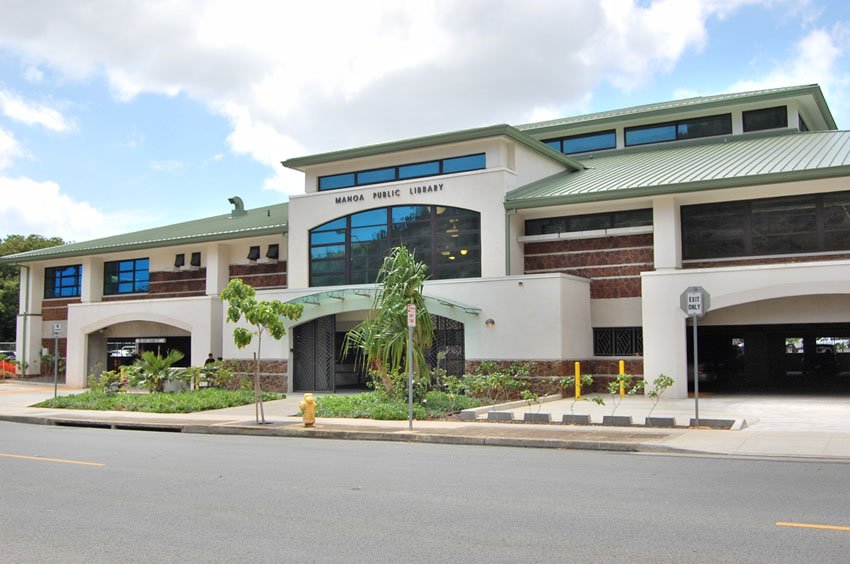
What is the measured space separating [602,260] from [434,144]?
7.04 m

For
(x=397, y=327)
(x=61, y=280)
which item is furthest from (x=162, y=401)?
(x=61, y=280)

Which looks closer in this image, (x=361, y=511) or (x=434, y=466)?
(x=361, y=511)

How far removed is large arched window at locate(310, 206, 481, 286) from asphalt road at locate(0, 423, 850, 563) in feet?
47.0

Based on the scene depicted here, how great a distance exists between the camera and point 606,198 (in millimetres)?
25797

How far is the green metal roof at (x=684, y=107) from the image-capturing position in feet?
98.3

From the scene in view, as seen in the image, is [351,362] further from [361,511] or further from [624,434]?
[361,511]

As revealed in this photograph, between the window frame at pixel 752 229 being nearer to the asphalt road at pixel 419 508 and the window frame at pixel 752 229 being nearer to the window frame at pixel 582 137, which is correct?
the window frame at pixel 582 137

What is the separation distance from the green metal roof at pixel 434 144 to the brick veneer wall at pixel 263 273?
15.8 feet

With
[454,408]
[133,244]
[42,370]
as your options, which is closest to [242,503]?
[454,408]

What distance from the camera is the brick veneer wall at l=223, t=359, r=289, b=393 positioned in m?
29.4

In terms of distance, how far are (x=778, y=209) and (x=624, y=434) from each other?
12.0 metres

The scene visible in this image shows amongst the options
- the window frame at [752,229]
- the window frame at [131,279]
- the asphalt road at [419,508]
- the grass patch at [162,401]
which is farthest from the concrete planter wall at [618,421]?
the window frame at [131,279]

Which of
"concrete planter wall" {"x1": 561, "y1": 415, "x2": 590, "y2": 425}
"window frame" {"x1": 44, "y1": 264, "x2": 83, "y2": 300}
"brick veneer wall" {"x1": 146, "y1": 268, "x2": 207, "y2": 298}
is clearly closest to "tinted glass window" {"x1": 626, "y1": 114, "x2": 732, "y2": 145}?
"concrete planter wall" {"x1": 561, "y1": 415, "x2": 590, "y2": 425}

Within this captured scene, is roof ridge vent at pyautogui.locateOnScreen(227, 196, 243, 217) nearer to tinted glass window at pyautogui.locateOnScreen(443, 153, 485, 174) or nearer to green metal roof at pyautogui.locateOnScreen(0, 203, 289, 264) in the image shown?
green metal roof at pyautogui.locateOnScreen(0, 203, 289, 264)
